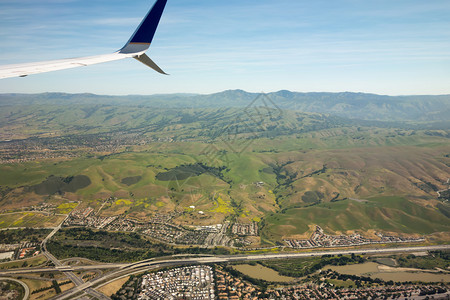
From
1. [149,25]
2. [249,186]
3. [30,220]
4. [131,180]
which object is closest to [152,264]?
[30,220]

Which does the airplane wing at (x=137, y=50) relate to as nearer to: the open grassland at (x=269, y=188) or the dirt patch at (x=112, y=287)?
the dirt patch at (x=112, y=287)

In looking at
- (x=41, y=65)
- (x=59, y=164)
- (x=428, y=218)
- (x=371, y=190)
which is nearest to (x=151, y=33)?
(x=41, y=65)

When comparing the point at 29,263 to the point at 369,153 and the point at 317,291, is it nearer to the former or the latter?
the point at 317,291

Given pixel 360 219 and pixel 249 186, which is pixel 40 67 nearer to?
pixel 360 219

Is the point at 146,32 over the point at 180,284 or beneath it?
over

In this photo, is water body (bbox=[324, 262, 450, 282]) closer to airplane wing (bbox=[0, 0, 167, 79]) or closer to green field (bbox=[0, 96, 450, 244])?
green field (bbox=[0, 96, 450, 244])
